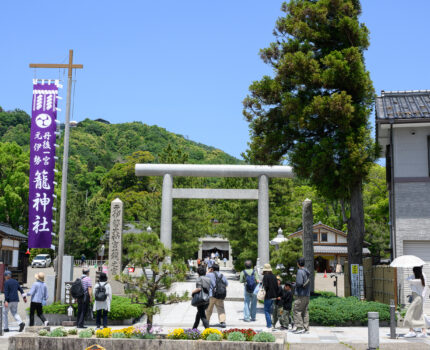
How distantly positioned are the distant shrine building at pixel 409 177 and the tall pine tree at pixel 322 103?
91 centimetres

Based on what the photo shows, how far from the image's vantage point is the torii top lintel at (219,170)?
29234 millimetres

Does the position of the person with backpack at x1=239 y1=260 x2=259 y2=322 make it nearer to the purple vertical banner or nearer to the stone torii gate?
the purple vertical banner

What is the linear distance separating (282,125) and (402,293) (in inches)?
278

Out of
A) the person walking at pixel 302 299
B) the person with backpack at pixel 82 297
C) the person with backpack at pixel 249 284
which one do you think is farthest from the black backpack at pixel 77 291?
the person walking at pixel 302 299

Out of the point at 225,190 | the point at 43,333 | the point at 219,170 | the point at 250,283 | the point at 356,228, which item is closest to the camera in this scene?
the point at 43,333

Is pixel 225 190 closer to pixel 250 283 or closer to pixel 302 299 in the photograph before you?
pixel 250 283

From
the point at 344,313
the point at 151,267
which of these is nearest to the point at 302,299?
the point at 344,313

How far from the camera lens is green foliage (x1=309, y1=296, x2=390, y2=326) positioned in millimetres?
14230

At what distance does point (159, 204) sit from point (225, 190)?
7.82 meters

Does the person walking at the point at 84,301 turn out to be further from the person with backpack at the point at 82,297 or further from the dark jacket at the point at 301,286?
the dark jacket at the point at 301,286

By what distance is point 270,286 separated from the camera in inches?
543

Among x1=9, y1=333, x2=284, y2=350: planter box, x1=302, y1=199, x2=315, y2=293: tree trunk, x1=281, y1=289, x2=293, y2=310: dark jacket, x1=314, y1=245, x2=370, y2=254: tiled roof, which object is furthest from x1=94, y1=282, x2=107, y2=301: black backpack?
x1=314, y1=245, x2=370, y2=254: tiled roof

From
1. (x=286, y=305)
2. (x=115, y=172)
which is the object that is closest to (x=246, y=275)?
(x=286, y=305)

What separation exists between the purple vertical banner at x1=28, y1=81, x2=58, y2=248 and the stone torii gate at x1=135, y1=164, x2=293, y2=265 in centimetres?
1053
